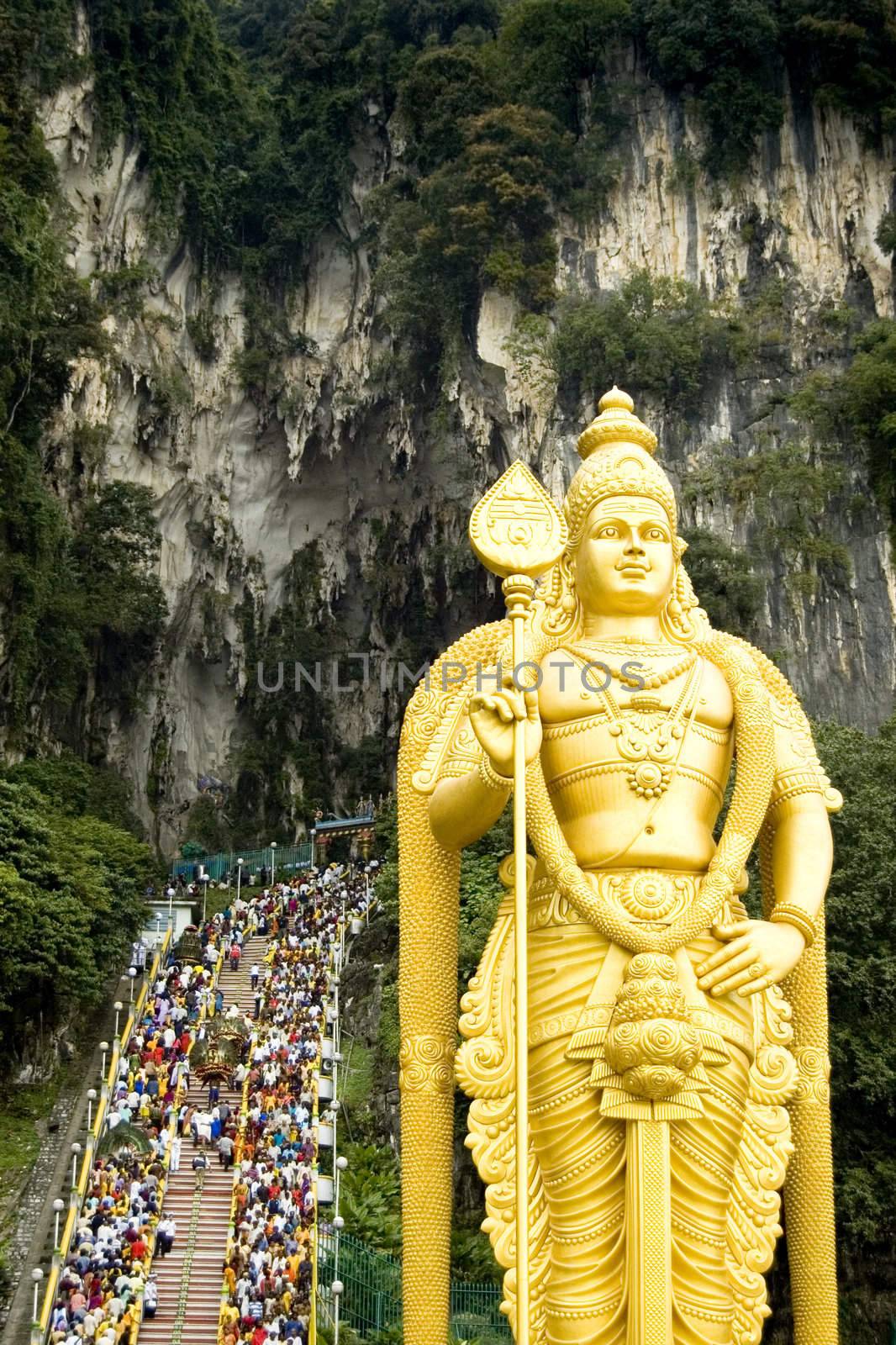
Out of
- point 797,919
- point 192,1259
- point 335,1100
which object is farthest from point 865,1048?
point 797,919

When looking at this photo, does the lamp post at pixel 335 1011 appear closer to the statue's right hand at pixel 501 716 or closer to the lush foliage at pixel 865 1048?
the lush foliage at pixel 865 1048

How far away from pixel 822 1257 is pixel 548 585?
8.81 feet

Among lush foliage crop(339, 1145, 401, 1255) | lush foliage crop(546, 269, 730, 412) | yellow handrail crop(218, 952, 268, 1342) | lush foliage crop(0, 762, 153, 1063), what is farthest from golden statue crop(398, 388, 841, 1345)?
lush foliage crop(546, 269, 730, 412)

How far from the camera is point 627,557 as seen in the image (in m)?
5.71

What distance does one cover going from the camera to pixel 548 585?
19.8 ft

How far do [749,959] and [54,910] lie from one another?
40.3ft

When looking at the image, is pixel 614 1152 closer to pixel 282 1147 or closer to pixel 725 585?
pixel 282 1147

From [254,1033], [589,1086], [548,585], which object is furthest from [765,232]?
[589,1086]

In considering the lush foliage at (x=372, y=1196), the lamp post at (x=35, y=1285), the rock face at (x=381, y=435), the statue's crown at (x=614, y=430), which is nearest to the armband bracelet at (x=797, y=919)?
the statue's crown at (x=614, y=430)

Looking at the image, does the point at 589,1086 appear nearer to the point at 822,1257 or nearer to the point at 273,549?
the point at 822,1257

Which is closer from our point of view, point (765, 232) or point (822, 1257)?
point (822, 1257)

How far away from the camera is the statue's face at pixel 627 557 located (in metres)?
5.72

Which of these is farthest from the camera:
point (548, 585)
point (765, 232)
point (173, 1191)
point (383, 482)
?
point (383, 482)

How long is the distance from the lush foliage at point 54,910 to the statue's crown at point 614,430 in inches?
401
